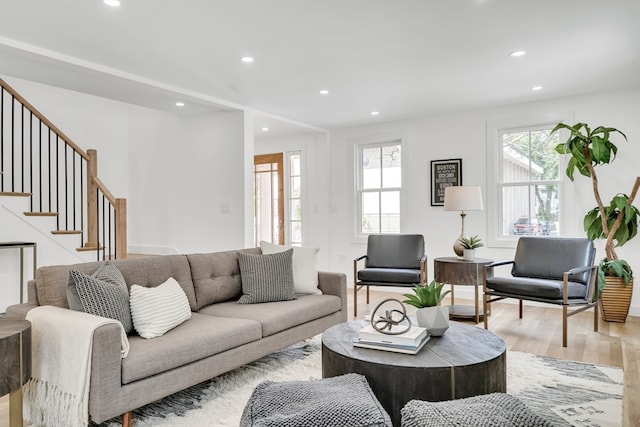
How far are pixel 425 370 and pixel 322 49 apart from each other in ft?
8.70

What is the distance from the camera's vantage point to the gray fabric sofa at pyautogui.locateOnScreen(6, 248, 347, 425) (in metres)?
2.00

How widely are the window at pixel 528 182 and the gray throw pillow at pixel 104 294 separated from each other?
15.2 feet

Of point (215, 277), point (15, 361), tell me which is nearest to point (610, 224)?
point (215, 277)

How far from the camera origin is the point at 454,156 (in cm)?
586

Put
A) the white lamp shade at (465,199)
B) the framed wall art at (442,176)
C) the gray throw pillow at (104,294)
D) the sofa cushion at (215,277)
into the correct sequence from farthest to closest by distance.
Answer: the framed wall art at (442,176) → the white lamp shade at (465,199) → the sofa cushion at (215,277) → the gray throw pillow at (104,294)

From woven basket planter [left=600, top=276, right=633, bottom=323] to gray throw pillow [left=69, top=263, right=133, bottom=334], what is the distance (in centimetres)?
441

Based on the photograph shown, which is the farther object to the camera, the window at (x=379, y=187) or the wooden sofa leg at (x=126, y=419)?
the window at (x=379, y=187)

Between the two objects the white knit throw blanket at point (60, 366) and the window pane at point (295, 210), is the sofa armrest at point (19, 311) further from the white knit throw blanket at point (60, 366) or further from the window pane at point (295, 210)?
the window pane at point (295, 210)

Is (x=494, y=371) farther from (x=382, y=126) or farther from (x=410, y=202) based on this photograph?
(x=382, y=126)

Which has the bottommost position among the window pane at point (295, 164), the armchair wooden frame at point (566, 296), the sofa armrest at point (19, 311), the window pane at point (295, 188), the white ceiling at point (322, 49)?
the armchair wooden frame at point (566, 296)

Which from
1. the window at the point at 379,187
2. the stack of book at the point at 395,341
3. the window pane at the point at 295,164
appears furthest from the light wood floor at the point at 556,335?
the window pane at the point at 295,164

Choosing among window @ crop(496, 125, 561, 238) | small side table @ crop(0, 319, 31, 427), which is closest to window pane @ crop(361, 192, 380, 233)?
window @ crop(496, 125, 561, 238)

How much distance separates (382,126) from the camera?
6469 millimetres

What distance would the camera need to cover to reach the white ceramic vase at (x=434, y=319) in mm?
2307
